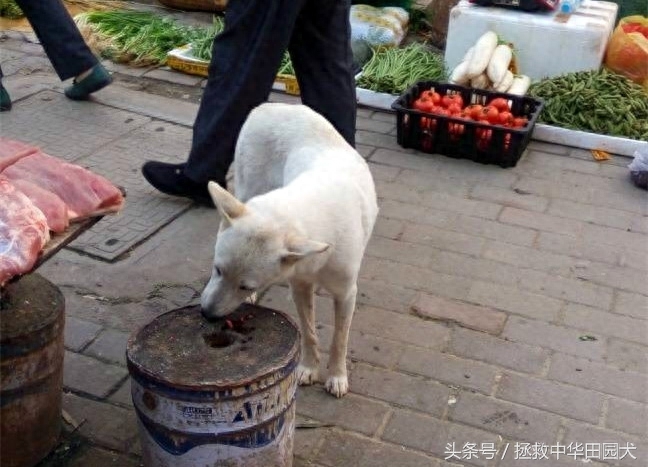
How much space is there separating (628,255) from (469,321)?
1246mm

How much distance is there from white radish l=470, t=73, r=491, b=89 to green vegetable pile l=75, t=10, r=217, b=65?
2.26 metres

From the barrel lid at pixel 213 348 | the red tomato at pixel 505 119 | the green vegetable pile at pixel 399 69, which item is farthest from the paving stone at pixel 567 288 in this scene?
the green vegetable pile at pixel 399 69

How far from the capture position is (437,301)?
14.6ft

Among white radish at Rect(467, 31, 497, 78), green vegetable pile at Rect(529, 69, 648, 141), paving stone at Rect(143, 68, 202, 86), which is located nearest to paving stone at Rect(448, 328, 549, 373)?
green vegetable pile at Rect(529, 69, 648, 141)

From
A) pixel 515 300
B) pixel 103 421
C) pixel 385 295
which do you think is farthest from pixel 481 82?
pixel 103 421

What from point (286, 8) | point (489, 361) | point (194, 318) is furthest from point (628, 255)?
point (194, 318)

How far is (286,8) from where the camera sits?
15.1ft

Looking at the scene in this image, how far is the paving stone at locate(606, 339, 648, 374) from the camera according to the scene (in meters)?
4.04

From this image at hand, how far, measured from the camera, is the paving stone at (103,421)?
134 inches

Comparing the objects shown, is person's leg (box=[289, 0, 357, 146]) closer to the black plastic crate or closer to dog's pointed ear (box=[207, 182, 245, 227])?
the black plastic crate

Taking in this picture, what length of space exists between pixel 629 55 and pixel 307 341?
438 centimetres

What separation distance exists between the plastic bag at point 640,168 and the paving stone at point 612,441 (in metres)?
2.60

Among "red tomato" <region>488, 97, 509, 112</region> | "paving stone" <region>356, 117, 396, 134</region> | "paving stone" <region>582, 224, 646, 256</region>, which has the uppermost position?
"red tomato" <region>488, 97, 509, 112</region>

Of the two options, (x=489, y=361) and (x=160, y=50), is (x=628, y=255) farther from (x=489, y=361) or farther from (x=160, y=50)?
(x=160, y=50)
